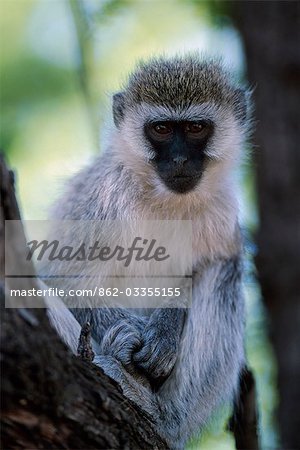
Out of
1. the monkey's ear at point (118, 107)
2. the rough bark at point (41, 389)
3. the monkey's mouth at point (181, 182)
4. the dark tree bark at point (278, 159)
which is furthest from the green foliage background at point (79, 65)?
the rough bark at point (41, 389)

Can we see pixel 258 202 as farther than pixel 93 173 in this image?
Yes

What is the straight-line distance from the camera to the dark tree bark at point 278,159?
6.61 m

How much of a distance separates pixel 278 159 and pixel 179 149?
1.79 metres

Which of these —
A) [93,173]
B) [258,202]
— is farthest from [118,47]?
[93,173]

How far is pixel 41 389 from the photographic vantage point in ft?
10.4

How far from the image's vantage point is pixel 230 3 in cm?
775

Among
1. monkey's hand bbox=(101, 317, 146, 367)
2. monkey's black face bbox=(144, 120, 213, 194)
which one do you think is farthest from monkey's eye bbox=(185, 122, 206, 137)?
monkey's hand bbox=(101, 317, 146, 367)

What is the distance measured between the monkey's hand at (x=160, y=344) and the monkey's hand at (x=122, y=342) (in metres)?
0.06

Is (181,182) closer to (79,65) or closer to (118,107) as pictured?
(118,107)

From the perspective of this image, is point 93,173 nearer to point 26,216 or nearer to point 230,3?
point 26,216

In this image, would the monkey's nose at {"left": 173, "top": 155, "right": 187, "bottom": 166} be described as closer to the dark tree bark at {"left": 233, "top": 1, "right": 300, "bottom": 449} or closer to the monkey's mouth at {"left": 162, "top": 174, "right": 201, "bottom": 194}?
the monkey's mouth at {"left": 162, "top": 174, "right": 201, "bottom": 194}

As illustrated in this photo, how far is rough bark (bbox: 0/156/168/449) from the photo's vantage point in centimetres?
306

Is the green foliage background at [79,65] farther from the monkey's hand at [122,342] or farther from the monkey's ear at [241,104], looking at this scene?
the monkey's hand at [122,342]

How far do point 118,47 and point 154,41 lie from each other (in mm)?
392
